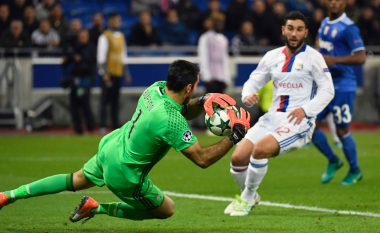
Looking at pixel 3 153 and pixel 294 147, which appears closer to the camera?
pixel 294 147

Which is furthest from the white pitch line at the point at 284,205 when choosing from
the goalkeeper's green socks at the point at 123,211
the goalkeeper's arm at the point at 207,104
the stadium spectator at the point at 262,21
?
the stadium spectator at the point at 262,21

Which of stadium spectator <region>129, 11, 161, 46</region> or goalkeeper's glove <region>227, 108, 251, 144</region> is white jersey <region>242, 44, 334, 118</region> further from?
stadium spectator <region>129, 11, 161, 46</region>

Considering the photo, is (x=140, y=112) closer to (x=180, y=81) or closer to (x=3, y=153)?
(x=180, y=81)

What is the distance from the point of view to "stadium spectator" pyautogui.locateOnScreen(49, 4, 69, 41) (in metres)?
21.2

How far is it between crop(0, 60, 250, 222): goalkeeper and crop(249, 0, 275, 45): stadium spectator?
47.8 ft

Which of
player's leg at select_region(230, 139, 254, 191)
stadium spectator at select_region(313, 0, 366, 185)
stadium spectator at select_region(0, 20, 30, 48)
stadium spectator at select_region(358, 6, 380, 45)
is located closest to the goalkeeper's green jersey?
player's leg at select_region(230, 139, 254, 191)

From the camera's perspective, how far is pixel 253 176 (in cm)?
992

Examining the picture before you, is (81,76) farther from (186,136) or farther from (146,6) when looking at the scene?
(186,136)

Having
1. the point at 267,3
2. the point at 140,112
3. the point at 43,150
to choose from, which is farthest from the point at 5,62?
the point at 140,112

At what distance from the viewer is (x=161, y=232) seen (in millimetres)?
8781

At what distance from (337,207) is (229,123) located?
9.10ft

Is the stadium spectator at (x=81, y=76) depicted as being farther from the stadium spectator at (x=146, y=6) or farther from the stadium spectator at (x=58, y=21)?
the stadium spectator at (x=146, y=6)

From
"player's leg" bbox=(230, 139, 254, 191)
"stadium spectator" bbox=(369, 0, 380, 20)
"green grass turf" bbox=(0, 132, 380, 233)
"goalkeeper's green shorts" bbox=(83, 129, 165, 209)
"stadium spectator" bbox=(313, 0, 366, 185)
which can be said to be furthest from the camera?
"stadium spectator" bbox=(369, 0, 380, 20)

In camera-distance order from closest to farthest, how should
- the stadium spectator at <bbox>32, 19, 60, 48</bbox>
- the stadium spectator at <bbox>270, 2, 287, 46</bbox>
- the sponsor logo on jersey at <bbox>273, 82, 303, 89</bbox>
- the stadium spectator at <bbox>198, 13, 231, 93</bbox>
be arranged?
the sponsor logo on jersey at <bbox>273, 82, 303, 89</bbox> → the stadium spectator at <bbox>198, 13, 231, 93</bbox> → the stadium spectator at <bbox>32, 19, 60, 48</bbox> → the stadium spectator at <bbox>270, 2, 287, 46</bbox>
